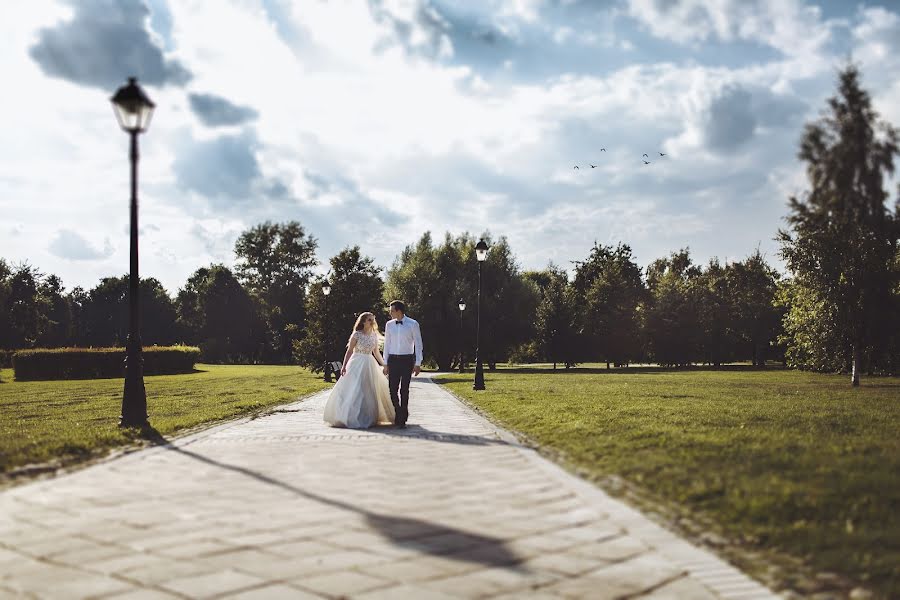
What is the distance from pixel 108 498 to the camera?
5680mm

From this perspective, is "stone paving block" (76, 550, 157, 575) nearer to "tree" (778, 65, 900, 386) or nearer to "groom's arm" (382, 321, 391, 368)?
"groom's arm" (382, 321, 391, 368)

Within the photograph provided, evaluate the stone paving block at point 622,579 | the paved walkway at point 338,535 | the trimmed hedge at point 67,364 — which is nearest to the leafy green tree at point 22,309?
the trimmed hedge at point 67,364

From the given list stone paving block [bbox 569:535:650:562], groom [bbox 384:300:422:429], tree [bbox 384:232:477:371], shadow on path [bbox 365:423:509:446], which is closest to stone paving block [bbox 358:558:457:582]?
stone paving block [bbox 569:535:650:562]

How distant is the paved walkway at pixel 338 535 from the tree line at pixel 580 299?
1568 cm

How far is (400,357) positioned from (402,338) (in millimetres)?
350

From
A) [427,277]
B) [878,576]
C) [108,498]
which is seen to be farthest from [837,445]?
[427,277]

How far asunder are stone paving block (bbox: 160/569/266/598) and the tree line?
1800 centimetres

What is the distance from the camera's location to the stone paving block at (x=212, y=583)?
3.49 meters

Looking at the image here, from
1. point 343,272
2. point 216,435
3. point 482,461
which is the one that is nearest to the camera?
point 482,461

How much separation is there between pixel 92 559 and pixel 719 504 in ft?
14.1

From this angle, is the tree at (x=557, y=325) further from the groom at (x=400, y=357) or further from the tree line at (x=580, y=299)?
the groom at (x=400, y=357)

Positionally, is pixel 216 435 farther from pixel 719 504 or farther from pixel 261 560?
pixel 719 504

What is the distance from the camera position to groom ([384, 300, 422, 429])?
11.7 m

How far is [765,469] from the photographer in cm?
679
